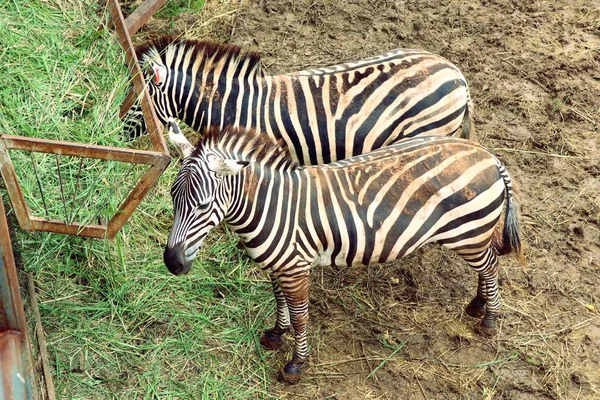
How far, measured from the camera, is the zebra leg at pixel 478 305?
5336mm

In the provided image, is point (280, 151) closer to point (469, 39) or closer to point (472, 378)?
point (472, 378)

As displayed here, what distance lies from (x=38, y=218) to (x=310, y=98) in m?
2.22

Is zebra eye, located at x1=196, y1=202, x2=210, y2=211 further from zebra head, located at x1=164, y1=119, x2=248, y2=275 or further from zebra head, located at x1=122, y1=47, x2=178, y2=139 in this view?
zebra head, located at x1=122, y1=47, x2=178, y2=139

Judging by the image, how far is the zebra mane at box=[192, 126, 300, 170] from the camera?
4.46 metres

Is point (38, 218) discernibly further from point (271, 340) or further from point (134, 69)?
point (271, 340)

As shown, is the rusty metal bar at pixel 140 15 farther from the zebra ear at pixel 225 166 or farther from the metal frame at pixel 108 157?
the zebra ear at pixel 225 166

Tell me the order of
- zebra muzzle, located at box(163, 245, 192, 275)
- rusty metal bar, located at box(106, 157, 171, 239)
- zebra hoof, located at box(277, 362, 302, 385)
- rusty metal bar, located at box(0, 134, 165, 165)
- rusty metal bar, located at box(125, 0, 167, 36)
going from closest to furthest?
rusty metal bar, located at box(0, 134, 165, 165) < rusty metal bar, located at box(106, 157, 171, 239) < zebra muzzle, located at box(163, 245, 192, 275) < zebra hoof, located at box(277, 362, 302, 385) < rusty metal bar, located at box(125, 0, 167, 36)

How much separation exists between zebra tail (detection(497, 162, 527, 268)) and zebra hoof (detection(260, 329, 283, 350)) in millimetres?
1749

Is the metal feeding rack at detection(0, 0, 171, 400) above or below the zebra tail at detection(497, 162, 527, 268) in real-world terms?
above

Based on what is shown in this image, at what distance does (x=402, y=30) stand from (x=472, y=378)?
4.15 metres

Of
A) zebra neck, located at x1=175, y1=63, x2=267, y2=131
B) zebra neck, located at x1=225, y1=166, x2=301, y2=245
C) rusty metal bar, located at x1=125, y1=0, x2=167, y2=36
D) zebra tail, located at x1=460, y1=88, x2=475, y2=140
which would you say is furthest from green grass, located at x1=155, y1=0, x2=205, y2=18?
zebra neck, located at x1=225, y1=166, x2=301, y2=245

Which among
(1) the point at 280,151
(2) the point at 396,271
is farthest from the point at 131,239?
(2) the point at 396,271

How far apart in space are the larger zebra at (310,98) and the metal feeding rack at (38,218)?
1.74ft

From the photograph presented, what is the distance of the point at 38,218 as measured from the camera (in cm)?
427
